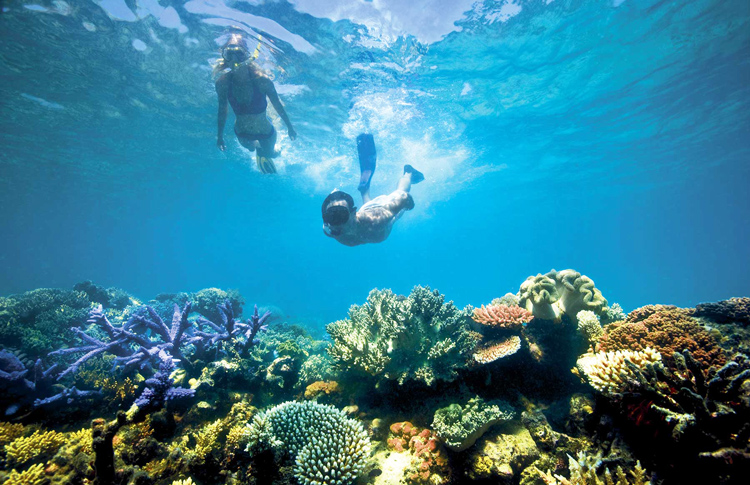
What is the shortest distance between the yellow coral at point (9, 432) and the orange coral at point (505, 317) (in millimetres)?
7268

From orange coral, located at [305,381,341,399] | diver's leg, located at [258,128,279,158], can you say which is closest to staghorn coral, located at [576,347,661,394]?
orange coral, located at [305,381,341,399]

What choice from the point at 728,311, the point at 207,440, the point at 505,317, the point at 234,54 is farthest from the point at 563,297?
the point at 234,54

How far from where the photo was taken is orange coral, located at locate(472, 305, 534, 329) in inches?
182

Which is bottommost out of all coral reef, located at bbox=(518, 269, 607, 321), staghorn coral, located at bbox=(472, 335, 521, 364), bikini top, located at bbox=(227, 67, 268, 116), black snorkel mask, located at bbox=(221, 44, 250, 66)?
staghorn coral, located at bbox=(472, 335, 521, 364)

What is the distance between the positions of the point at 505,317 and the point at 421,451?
2466mm

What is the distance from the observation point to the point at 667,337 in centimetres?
361

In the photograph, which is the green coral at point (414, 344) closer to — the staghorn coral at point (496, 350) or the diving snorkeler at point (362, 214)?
the staghorn coral at point (496, 350)

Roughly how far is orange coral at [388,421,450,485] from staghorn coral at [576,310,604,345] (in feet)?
9.89

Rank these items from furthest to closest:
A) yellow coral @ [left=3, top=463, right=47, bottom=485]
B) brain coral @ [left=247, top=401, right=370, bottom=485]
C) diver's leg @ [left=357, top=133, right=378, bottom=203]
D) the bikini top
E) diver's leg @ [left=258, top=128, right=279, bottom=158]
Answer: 1. diver's leg @ [left=357, top=133, right=378, bottom=203]
2. diver's leg @ [left=258, top=128, right=279, bottom=158]
3. the bikini top
4. brain coral @ [left=247, top=401, right=370, bottom=485]
5. yellow coral @ [left=3, top=463, right=47, bottom=485]

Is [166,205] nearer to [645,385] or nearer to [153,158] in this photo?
[153,158]

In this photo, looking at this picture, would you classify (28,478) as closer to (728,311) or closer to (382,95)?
(728,311)

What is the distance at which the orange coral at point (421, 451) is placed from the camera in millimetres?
3287

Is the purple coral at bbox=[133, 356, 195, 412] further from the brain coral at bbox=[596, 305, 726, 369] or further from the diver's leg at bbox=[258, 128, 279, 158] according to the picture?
the diver's leg at bbox=[258, 128, 279, 158]

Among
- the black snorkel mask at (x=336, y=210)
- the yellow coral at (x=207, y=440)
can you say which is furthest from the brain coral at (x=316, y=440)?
the black snorkel mask at (x=336, y=210)
